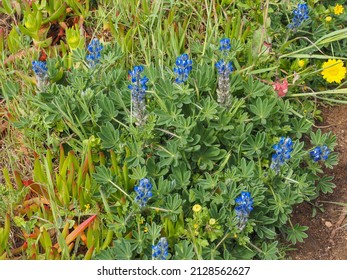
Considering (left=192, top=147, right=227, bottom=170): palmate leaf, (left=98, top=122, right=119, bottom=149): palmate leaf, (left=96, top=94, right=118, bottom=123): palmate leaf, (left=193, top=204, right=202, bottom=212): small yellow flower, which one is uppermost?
(left=96, top=94, right=118, bottom=123): palmate leaf

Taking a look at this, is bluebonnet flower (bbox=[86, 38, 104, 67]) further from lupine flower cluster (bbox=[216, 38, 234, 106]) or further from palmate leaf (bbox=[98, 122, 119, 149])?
lupine flower cluster (bbox=[216, 38, 234, 106])

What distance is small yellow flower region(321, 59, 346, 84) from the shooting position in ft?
11.4

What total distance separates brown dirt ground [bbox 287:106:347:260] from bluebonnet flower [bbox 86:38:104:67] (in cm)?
127

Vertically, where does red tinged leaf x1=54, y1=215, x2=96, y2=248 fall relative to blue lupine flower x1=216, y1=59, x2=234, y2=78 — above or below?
below

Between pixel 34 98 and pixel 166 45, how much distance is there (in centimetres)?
81

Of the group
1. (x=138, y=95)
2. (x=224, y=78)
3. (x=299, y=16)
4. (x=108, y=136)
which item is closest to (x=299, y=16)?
(x=299, y=16)

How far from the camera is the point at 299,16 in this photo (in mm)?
3484

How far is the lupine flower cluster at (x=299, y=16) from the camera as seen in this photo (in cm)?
347

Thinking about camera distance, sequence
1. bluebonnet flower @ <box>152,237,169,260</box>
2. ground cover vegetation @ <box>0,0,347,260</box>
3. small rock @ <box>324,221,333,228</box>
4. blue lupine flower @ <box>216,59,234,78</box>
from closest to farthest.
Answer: bluebonnet flower @ <box>152,237,169,260</box>, ground cover vegetation @ <box>0,0,347,260</box>, blue lupine flower @ <box>216,59,234,78</box>, small rock @ <box>324,221,333,228</box>

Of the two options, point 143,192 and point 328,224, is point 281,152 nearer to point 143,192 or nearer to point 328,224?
point 328,224

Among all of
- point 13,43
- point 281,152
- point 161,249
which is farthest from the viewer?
point 13,43

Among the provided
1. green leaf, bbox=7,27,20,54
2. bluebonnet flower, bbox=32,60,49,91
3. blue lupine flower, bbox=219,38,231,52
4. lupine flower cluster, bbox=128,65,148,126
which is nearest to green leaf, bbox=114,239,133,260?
lupine flower cluster, bbox=128,65,148,126

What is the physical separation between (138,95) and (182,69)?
10.7 inches

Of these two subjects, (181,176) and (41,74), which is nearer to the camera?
(181,176)
